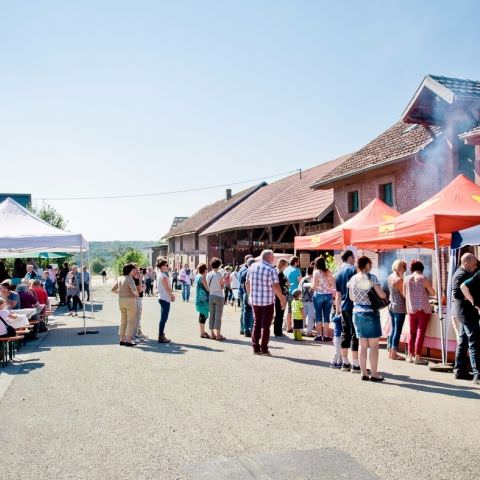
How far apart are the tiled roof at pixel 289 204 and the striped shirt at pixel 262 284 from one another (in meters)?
12.1

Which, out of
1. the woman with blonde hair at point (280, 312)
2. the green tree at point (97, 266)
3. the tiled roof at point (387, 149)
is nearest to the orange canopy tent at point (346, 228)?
the woman with blonde hair at point (280, 312)

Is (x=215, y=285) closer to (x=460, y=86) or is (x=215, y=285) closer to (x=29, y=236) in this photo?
(x=29, y=236)

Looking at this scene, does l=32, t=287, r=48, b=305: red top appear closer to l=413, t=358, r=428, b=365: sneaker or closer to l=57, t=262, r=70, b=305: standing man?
l=413, t=358, r=428, b=365: sneaker

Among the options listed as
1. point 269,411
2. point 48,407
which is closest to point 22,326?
point 48,407

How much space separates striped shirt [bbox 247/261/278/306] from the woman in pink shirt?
227 centimetres

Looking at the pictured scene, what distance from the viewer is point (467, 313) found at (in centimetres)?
746

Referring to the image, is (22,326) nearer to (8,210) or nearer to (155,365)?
(155,365)

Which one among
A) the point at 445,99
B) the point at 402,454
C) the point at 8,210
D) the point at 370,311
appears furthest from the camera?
the point at 8,210

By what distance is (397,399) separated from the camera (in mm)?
6195

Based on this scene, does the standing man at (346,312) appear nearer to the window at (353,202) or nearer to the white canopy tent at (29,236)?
the white canopy tent at (29,236)

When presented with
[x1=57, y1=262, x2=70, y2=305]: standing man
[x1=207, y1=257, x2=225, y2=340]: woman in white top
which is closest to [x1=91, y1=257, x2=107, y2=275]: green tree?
[x1=57, y1=262, x2=70, y2=305]: standing man

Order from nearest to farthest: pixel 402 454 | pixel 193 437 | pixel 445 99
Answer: pixel 402 454
pixel 193 437
pixel 445 99

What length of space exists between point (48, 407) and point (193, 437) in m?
2.12

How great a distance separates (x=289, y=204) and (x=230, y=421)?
69.0 feet
